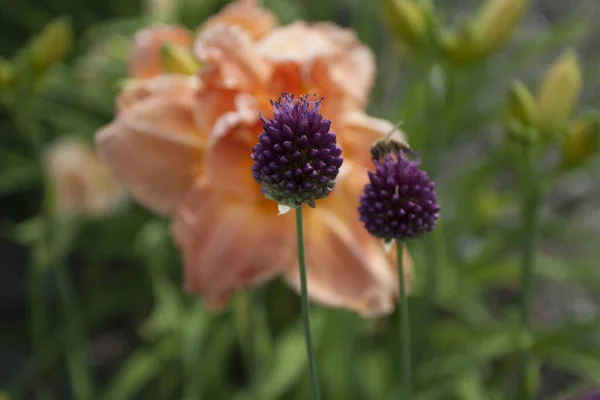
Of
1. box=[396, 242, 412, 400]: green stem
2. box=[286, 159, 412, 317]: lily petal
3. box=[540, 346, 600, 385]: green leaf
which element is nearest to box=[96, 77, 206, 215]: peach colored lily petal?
box=[286, 159, 412, 317]: lily petal

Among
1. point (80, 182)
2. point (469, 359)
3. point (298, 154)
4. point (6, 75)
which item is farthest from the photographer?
point (80, 182)

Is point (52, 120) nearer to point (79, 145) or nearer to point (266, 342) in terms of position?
point (79, 145)

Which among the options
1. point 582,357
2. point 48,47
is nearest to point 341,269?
point 48,47

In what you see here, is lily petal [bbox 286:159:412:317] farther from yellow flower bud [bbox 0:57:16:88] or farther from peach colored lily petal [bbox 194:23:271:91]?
yellow flower bud [bbox 0:57:16:88]

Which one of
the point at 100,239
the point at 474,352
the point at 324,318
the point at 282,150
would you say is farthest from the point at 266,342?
the point at 282,150

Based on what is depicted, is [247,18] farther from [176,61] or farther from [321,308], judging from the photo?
[321,308]

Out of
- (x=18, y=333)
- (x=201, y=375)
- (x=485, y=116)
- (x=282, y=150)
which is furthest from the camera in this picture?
(x=18, y=333)
